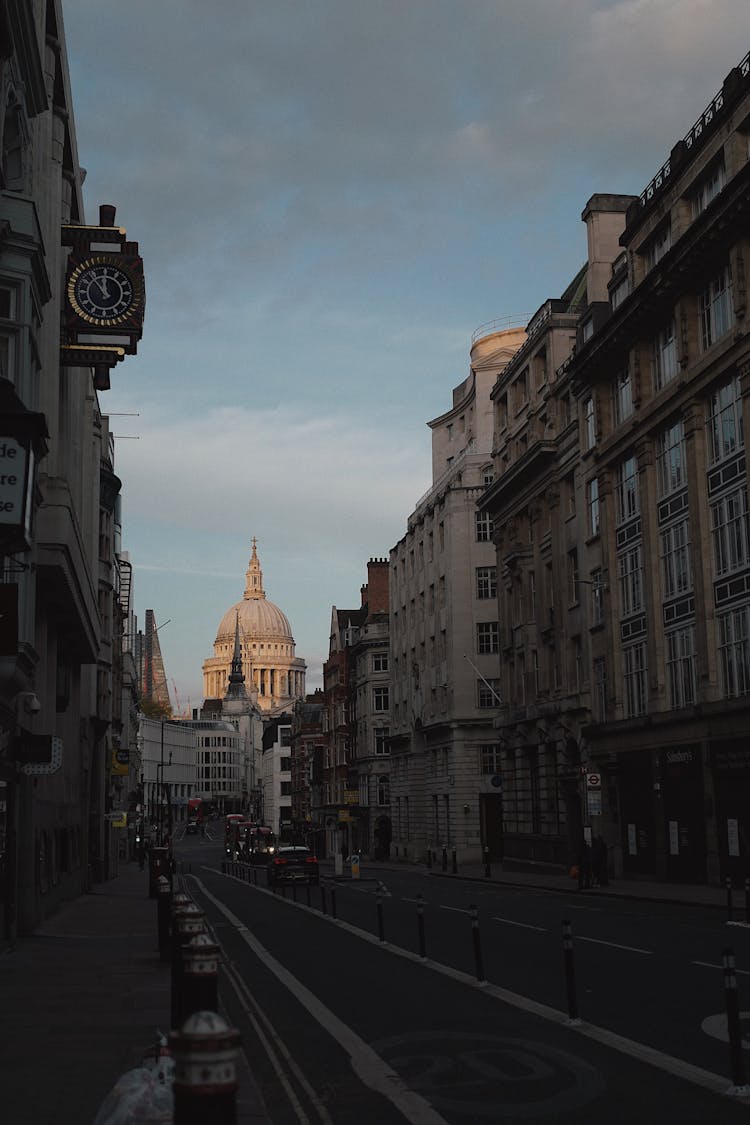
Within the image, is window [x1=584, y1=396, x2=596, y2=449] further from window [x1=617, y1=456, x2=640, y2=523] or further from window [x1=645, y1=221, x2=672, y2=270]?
window [x1=645, y1=221, x2=672, y2=270]

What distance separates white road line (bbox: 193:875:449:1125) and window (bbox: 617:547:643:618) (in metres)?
29.8

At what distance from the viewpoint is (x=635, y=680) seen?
1849 inches

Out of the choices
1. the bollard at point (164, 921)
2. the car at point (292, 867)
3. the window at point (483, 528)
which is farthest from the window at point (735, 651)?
the window at point (483, 528)

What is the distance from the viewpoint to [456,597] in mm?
76062

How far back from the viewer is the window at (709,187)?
4022 centimetres

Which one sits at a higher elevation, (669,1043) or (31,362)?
(31,362)

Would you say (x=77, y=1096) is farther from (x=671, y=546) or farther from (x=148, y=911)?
(x=671, y=546)

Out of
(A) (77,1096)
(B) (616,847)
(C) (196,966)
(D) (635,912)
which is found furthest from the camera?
(B) (616,847)

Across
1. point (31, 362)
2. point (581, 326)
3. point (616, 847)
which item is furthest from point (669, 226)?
point (31, 362)

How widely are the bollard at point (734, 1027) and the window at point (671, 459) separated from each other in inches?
1341

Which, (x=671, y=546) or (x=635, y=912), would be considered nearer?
(x=635, y=912)

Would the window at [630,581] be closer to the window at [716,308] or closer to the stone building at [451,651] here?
the window at [716,308]

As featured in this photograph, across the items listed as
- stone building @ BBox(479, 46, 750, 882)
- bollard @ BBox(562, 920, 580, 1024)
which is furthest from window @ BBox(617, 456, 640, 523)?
bollard @ BBox(562, 920, 580, 1024)

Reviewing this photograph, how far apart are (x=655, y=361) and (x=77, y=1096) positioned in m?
39.8
